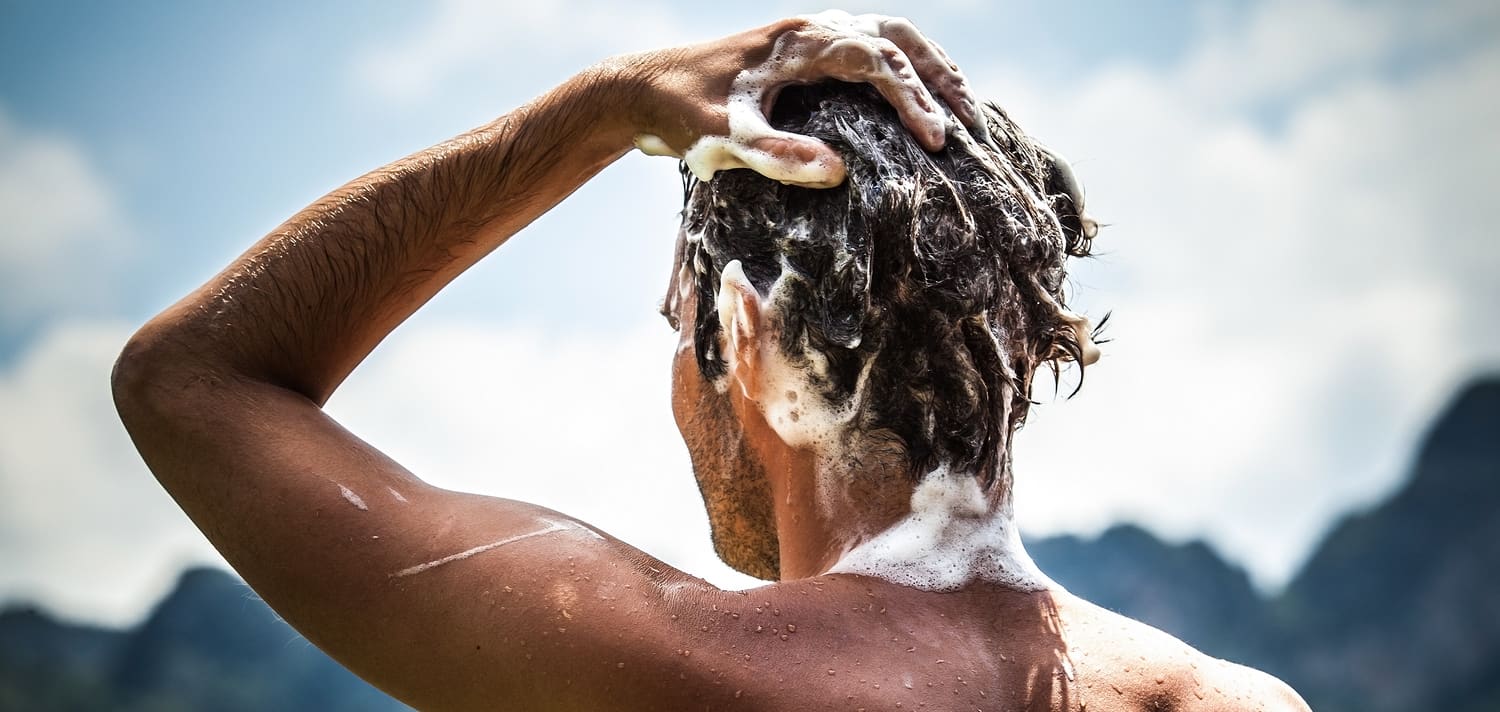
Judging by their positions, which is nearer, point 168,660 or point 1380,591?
point 168,660

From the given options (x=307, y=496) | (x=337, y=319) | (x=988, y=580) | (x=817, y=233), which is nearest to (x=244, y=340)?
(x=337, y=319)

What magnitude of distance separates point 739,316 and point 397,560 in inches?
21.0

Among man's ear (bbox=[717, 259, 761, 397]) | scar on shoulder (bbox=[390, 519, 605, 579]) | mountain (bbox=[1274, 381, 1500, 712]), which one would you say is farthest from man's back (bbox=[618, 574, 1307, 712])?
mountain (bbox=[1274, 381, 1500, 712])

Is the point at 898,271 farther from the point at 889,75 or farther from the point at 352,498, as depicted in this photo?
the point at 352,498

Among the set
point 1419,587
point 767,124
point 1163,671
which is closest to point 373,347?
point 767,124

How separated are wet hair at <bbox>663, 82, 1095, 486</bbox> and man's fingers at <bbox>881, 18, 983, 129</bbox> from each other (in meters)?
0.05

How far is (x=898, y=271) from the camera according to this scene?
164 centimetres

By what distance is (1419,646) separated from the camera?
10.1 m

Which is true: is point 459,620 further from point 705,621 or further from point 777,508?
point 777,508

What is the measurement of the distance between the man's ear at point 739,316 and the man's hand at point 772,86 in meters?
0.14

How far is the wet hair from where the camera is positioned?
64.3 inches

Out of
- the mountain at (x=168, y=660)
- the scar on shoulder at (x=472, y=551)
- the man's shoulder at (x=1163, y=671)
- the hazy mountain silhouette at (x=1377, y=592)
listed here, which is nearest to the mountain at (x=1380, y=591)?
the hazy mountain silhouette at (x=1377, y=592)

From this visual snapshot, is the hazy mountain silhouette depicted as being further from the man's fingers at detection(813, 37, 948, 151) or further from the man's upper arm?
the man's upper arm

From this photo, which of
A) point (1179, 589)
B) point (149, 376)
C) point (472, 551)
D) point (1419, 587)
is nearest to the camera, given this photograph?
point (472, 551)
